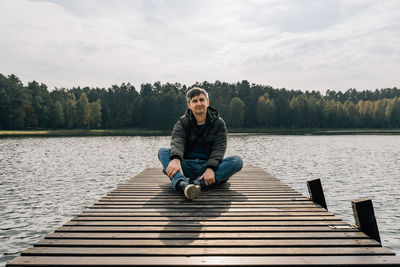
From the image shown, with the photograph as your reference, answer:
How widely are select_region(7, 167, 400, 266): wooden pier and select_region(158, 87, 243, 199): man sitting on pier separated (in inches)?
37.8

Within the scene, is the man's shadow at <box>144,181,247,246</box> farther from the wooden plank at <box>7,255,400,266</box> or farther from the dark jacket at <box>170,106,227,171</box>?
the dark jacket at <box>170,106,227,171</box>

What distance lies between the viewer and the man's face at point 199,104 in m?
6.15

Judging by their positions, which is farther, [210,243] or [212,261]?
[210,243]

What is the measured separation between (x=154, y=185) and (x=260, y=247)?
4479 mm

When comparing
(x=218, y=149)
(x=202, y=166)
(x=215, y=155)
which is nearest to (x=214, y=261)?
(x=215, y=155)

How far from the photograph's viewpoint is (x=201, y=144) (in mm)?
6508

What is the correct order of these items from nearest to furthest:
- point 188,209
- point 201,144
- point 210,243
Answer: point 210,243 < point 188,209 < point 201,144

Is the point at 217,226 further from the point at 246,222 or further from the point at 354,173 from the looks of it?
the point at 354,173

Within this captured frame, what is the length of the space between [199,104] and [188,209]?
234cm

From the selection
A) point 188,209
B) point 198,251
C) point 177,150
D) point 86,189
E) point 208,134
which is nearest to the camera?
point 198,251

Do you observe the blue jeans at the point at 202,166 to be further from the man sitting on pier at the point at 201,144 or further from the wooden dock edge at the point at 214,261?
the wooden dock edge at the point at 214,261

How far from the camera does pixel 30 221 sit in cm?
778

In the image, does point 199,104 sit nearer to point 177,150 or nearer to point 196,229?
point 177,150

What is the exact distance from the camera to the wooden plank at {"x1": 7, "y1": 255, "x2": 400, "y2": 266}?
2723 millimetres
